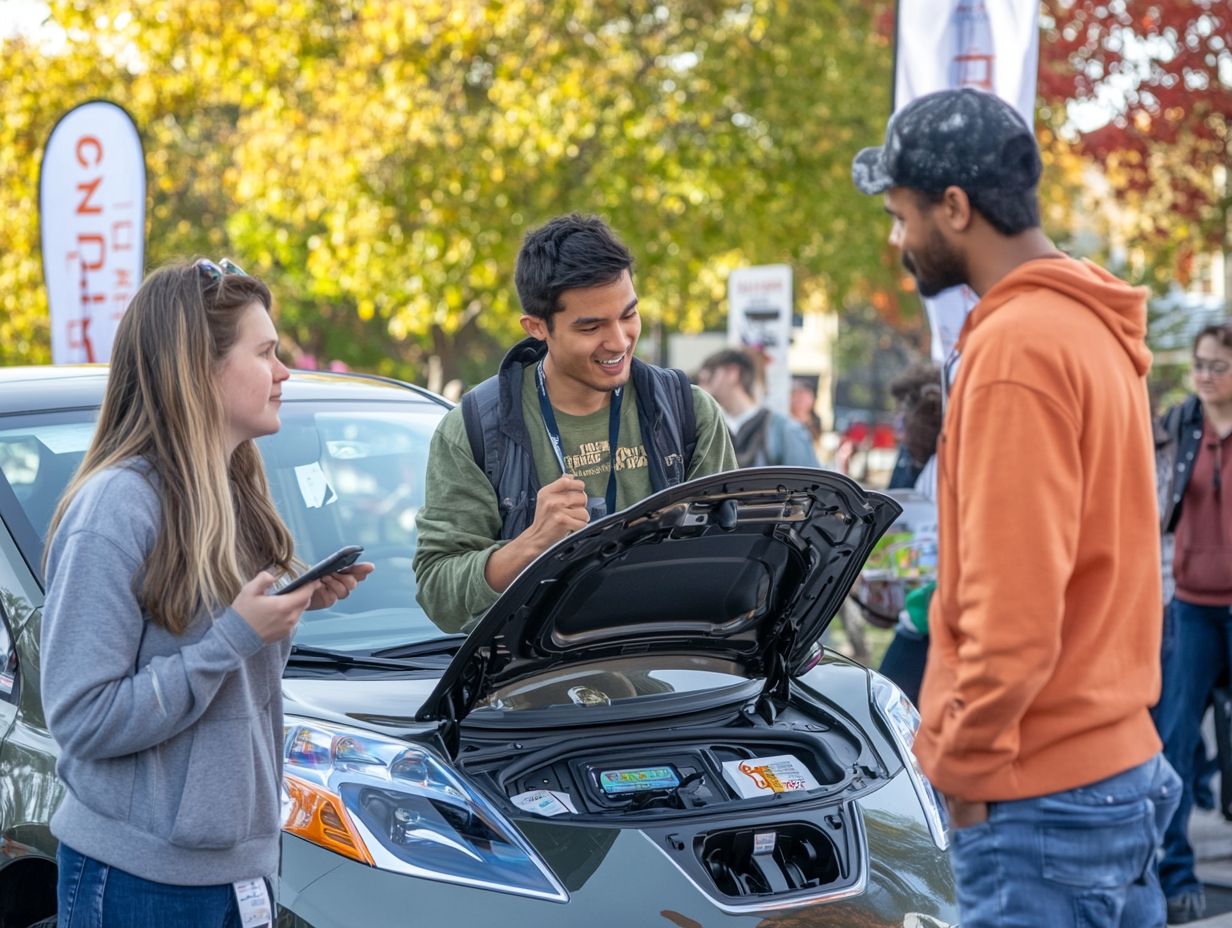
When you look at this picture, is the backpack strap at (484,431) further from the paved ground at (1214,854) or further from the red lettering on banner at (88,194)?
the red lettering on banner at (88,194)

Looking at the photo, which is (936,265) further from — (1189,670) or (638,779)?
(1189,670)

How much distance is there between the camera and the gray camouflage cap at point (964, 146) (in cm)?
234

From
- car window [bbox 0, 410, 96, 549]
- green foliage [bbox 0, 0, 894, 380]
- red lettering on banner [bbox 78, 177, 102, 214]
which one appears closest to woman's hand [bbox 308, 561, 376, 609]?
car window [bbox 0, 410, 96, 549]

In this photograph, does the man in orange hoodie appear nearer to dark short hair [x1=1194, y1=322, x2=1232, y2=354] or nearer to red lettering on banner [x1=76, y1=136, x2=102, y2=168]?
dark short hair [x1=1194, y1=322, x2=1232, y2=354]

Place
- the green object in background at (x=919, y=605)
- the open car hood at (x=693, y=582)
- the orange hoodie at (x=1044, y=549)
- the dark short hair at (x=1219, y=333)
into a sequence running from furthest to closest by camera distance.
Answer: the dark short hair at (x=1219, y=333), the green object in background at (x=919, y=605), the open car hood at (x=693, y=582), the orange hoodie at (x=1044, y=549)

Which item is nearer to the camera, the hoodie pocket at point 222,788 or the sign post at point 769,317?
the hoodie pocket at point 222,788

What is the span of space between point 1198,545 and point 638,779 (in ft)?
10.9

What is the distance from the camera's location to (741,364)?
368 inches

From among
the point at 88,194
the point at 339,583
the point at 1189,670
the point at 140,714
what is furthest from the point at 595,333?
the point at 88,194

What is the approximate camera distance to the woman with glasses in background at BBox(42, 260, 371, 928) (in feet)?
7.87

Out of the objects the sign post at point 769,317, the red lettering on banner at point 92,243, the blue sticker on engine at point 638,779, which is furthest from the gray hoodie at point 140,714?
the sign post at point 769,317

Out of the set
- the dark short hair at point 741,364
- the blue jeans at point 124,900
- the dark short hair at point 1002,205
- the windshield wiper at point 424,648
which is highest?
the dark short hair at point 1002,205

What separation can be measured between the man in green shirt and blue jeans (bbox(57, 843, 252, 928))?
3.84ft

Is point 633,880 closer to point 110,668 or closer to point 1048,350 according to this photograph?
point 110,668
